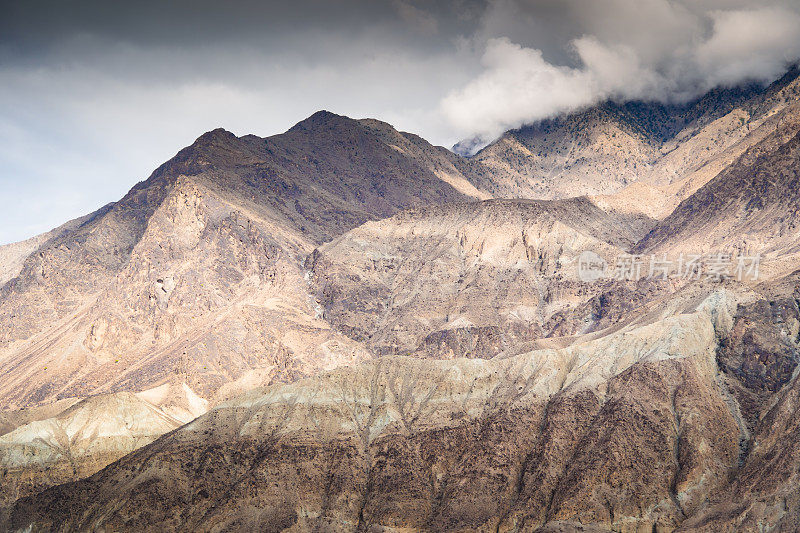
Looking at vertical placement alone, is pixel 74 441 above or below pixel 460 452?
below

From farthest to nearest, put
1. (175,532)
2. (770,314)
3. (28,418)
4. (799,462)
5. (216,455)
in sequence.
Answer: (28,418) < (770,314) < (216,455) < (175,532) < (799,462)

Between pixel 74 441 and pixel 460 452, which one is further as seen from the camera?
pixel 74 441

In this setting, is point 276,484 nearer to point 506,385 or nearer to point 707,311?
point 506,385

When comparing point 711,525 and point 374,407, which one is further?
point 374,407

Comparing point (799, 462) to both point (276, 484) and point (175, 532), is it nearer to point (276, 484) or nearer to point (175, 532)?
point (276, 484)

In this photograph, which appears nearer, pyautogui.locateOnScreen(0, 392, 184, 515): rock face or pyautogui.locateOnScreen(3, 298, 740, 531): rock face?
pyautogui.locateOnScreen(3, 298, 740, 531): rock face

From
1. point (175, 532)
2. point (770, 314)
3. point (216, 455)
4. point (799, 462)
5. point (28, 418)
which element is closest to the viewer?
point (799, 462)

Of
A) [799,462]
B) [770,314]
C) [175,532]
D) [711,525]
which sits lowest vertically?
[175,532]

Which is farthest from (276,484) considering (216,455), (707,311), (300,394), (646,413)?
(707,311)

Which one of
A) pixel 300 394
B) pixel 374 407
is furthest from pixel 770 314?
pixel 300 394

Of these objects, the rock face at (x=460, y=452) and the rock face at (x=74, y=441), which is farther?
the rock face at (x=74, y=441)

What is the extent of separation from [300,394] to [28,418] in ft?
254

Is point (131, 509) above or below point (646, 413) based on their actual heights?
below

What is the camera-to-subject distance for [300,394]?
513ft
